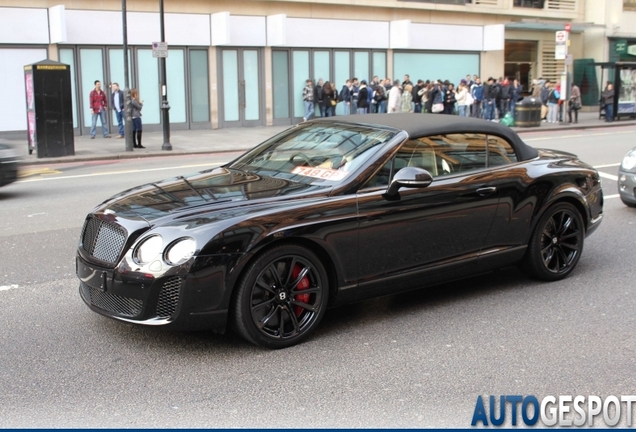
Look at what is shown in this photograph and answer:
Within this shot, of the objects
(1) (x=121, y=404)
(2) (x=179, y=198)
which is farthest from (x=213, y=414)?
(2) (x=179, y=198)

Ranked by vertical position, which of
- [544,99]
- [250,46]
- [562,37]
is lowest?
[544,99]

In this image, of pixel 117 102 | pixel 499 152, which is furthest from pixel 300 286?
pixel 117 102

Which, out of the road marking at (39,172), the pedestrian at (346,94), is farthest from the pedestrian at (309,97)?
the road marking at (39,172)

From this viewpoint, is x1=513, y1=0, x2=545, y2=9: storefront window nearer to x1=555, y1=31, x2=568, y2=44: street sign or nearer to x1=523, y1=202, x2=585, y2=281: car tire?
x1=555, y1=31, x2=568, y2=44: street sign

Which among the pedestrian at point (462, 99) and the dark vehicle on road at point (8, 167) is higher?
the pedestrian at point (462, 99)

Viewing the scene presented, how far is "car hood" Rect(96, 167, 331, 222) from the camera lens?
513 centimetres

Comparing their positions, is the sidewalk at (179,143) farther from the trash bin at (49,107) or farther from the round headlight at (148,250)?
the round headlight at (148,250)

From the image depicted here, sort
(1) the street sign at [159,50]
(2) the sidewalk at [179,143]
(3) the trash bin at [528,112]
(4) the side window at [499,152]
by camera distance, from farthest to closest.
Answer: (3) the trash bin at [528,112] → (1) the street sign at [159,50] → (2) the sidewalk at [179,143] → (4) the side window at [499,152]

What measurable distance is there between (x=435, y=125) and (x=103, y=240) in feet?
8.99

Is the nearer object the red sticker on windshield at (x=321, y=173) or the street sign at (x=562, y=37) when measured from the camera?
the red sticker on windshield at (x=321, y=173)

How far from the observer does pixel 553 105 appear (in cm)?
3120

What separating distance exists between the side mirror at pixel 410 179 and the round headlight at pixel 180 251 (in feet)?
5.08

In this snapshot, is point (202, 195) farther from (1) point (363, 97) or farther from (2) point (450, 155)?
(1) point (363, 97)

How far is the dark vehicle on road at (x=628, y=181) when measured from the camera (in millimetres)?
10109
